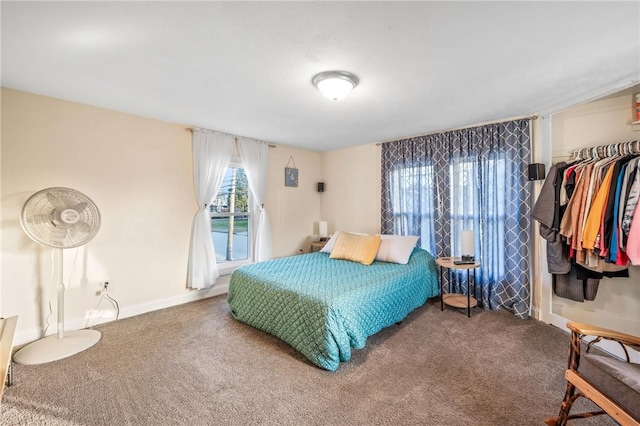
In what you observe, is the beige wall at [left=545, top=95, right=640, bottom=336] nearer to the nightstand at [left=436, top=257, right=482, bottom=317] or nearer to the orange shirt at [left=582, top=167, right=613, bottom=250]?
the orange shirt at [left=582, top=167, right=613, bottom=250]

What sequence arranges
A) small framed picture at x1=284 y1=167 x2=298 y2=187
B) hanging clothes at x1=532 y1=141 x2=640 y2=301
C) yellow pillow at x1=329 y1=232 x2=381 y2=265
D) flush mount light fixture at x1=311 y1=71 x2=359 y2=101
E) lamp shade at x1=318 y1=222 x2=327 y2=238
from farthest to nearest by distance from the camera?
lamp shade at x1=318 y1=222 x2=327 y2=238 → small framed picture at x1=284 y1=167 x2=298 y2=187 → yellow pillow at x1=329 y1=232 x2=381 y2=265 → flush mount light fixture at x1=311 y1=71 x2=359 y2=101 → hanging clothes at x1=532 y1=141 x2=640 y2=301

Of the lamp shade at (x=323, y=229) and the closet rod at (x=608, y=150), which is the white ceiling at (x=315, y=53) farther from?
the lamp shade at (x=323, y=229)

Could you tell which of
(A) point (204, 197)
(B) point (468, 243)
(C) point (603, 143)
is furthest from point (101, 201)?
(C) point (603, 143)

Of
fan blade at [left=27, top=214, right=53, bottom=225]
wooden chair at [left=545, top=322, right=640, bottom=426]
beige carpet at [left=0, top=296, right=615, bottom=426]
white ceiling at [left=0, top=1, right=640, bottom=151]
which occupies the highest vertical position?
white ceiling at [left=0, top=1, right=640, bottom=151]

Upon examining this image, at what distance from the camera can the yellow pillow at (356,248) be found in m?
3.27

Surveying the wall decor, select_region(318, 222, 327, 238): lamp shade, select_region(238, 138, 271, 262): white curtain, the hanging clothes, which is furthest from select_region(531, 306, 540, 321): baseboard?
the wall decor

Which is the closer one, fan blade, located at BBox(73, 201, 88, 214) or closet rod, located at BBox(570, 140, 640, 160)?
closet rod, located at BBox(570, 140, 640, 160)

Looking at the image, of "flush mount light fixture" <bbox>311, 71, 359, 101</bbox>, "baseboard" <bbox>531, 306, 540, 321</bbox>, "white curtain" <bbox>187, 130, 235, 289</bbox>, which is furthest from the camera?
"white curtain" <bbox>187, 130, 235, 289</bbox>

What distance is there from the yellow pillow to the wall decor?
4.73 feet

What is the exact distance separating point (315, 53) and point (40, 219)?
2.62 metres

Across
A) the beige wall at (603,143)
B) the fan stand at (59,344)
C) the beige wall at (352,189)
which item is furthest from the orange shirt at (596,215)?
→ the fan stand at (59,344)

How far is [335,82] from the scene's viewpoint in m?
2.05

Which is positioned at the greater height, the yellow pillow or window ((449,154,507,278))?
window ((449,154,507,278))

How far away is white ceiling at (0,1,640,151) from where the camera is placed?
142cm
